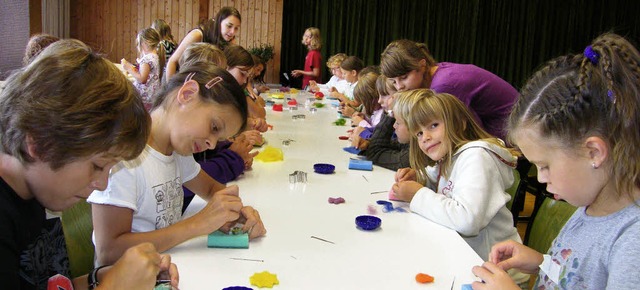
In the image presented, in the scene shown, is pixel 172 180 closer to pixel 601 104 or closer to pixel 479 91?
pixel 601 104

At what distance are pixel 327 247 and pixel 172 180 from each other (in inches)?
23.1

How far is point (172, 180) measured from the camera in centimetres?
184

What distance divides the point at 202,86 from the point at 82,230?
1.98 feet

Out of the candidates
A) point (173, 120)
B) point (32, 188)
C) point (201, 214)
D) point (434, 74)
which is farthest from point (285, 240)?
point (434, 74)

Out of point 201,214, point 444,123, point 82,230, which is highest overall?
point 444,123

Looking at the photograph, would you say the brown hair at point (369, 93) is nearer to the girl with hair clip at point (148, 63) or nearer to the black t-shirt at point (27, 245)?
the girl with hair clip at point (148, 63)

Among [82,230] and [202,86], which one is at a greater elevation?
[202,86]

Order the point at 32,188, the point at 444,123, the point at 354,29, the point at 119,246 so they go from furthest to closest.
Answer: the point at 354,29
the point at 444,123
the point at 119,246
the point at 32,188

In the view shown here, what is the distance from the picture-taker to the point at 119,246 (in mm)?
1558

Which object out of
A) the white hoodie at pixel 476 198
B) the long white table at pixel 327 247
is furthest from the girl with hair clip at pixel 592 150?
the white hoodie at pixel 476 198

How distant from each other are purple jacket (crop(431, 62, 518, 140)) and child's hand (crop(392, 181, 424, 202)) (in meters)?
0.96

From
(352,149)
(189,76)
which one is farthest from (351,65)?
(189,76)

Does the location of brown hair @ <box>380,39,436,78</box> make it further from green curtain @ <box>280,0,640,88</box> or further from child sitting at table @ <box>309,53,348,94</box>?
green curtain @ <box>280,0,640,88</box>

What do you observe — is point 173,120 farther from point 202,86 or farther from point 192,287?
point 192,287
